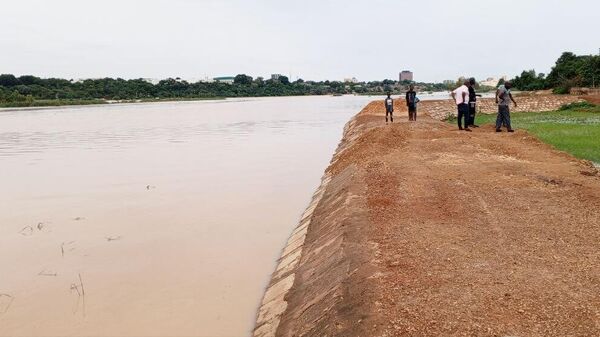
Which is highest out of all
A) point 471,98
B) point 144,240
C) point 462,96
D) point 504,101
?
point 462,96

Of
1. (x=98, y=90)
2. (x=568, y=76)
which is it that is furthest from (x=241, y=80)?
(x=568, y=76)

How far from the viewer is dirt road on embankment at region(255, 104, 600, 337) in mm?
4430

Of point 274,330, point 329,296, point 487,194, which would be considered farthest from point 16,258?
point 487,194

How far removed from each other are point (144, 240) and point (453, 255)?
6.99 m

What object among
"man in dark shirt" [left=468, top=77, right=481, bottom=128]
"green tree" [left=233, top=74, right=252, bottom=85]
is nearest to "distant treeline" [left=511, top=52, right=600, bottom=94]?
"man in dark shirt" [left=468, top=77, right=481, bottom=128]

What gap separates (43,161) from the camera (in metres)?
24.1

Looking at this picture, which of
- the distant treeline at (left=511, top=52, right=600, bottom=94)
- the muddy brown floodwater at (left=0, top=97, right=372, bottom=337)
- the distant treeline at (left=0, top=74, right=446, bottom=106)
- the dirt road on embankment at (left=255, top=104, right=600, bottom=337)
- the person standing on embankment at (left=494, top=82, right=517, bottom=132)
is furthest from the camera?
the distant treeline at (left=0, top=74, right=446, bottom=106)

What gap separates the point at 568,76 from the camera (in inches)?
2365

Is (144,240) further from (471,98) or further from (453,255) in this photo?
(471,98)

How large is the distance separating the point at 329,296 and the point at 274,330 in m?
0.88

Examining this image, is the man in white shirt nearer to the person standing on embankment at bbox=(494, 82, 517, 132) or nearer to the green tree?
the person standing on embankment at bbox=(494, 82, 517, 132)

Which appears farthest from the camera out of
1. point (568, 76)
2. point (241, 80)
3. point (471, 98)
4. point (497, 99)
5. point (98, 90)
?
point (241, 80)

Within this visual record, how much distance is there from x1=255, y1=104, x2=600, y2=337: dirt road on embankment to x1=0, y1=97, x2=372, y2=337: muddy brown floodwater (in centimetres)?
132

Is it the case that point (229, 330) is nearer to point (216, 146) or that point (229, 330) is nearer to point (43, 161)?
point (43, 161)
